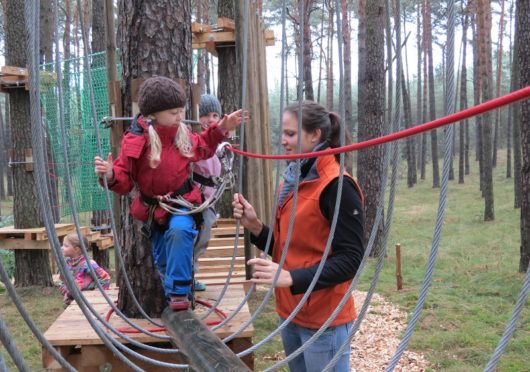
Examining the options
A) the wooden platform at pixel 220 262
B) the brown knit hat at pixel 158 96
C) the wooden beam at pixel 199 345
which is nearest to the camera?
the wooden beam at pixel 199 345

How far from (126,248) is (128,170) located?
625 millimetres

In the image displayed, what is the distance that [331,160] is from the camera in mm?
2018

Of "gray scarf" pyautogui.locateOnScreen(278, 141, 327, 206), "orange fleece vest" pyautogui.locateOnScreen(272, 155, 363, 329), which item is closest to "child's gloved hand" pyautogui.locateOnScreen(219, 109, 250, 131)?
"gray scarf" pyautogui.locateOnScreen(278, 141, 327, 206)

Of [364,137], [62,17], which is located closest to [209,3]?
[62,17]

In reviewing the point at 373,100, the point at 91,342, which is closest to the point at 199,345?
the point at 91,342

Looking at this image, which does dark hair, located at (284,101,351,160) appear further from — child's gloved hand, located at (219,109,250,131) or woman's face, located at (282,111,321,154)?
child's gloved hand, located at (219,109,250,131)

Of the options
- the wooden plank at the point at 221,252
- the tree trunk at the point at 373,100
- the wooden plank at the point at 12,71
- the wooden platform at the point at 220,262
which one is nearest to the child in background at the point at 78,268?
the wooden platform at the point at 220,262

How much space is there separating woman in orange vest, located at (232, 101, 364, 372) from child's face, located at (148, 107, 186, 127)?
44 centimetres

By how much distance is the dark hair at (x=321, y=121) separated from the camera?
6.67 ft

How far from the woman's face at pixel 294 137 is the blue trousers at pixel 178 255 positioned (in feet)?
1.87

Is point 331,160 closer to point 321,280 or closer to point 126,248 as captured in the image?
point 321,280

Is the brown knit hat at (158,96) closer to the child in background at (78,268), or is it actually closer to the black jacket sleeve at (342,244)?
the black jacket sleeve at (342,244)

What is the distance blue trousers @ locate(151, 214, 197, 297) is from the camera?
2.31m

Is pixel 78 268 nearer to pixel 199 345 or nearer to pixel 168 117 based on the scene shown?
pixel 168 117
